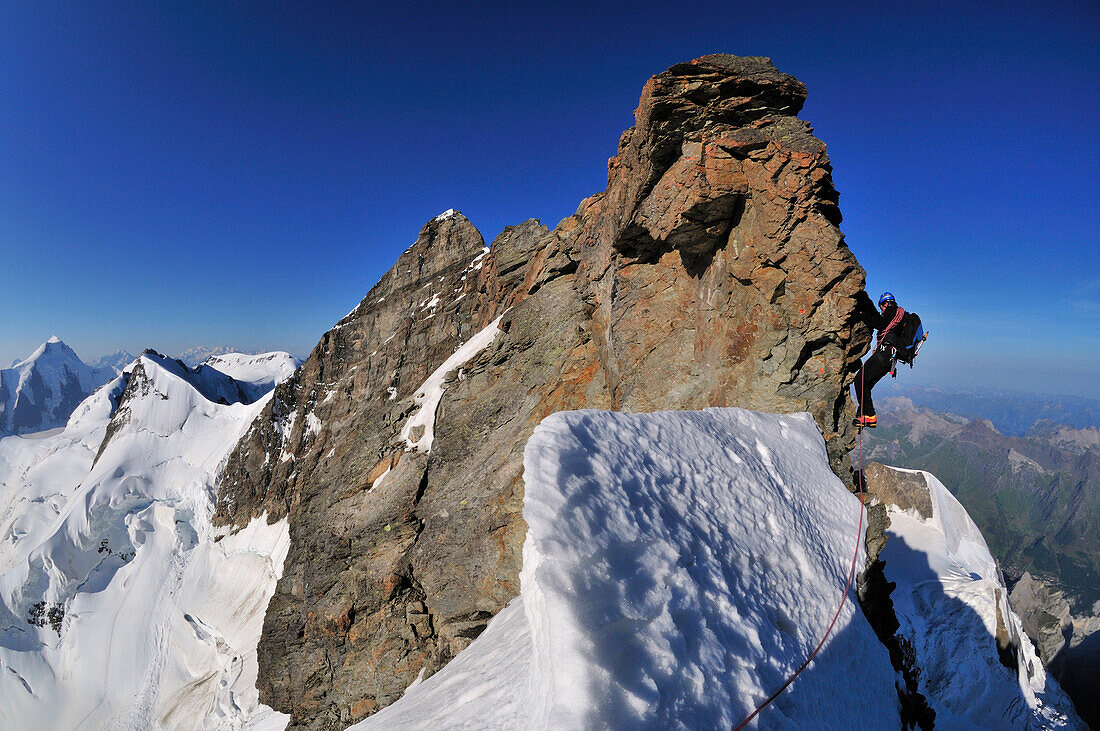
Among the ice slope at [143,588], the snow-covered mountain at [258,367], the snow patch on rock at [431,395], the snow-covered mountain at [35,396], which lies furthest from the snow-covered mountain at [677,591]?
the snow-covered mountain at [35,396]

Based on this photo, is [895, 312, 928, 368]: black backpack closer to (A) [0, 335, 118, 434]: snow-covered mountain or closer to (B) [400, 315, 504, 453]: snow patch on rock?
(B) [400, 315, 504, 453]: snow patch on rock

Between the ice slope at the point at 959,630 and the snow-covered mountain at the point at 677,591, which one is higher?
the snow-covered mountain at the point at 677,591

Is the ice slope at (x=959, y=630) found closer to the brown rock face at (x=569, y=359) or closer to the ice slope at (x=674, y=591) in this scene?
the brown rock face at (x=569, y=359)

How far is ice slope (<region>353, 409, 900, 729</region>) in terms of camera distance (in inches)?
117

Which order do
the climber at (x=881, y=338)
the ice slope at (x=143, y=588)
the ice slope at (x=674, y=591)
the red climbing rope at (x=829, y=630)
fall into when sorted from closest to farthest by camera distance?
the ice slope at (x=674, y=591) < the red climbing rope at (x=829, y=630) < the climber at (x=881, y=338) < the ice slope at (x=143, y=588)

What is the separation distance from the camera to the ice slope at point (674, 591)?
9.78 feet

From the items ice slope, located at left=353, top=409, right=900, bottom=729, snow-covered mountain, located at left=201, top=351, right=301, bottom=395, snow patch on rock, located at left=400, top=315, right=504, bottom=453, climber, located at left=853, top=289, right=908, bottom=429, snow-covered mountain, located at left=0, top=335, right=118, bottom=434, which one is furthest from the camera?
snow-covered mountain, located at left=0, top=335, right=118, bottom=434

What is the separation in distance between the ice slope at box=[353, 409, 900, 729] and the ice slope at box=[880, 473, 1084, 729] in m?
15.8

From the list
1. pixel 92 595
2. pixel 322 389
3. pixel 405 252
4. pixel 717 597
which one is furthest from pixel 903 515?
pixel 92 595

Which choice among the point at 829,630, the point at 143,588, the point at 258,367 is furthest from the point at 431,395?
the point at 258,367

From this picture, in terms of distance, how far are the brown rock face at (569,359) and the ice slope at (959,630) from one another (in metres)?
15.0

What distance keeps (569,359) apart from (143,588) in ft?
143

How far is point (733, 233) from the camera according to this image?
10.6 metres

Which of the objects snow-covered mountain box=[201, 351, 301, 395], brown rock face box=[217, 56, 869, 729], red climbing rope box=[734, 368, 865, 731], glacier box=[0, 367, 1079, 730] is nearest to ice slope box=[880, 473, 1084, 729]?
glacier box=[0, 367, 1079, 730]
